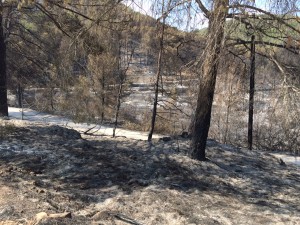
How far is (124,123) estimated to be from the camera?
27.5 m

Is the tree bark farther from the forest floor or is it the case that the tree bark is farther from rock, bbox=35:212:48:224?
rock, bbox=35:212:48:224

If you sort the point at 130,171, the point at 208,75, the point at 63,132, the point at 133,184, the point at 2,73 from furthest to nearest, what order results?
1. the point at 2,73
2. the point at 63,132
3. the point at 208,75
4. the point at 130,171
5. the point at 133,184

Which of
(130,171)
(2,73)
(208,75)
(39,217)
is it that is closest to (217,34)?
(208,75)

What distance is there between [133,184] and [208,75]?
9.04 ft

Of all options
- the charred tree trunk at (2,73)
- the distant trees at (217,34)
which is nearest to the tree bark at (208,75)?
the distant trees at (217,34)

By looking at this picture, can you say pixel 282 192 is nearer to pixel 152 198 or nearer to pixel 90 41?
pixel 152 198

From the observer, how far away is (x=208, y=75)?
26.3 ft

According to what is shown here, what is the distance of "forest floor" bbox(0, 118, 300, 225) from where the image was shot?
17.8ft

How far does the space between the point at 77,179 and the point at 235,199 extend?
270 cm

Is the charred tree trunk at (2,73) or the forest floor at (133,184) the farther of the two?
the charred tree trunk at (2,73)

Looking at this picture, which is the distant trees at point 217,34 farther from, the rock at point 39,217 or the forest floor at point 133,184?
the rock at point 39,217

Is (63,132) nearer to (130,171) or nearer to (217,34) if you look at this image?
(130,171)

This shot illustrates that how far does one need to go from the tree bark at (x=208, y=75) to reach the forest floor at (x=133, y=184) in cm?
45

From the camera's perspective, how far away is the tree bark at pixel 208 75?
709 centimetres
